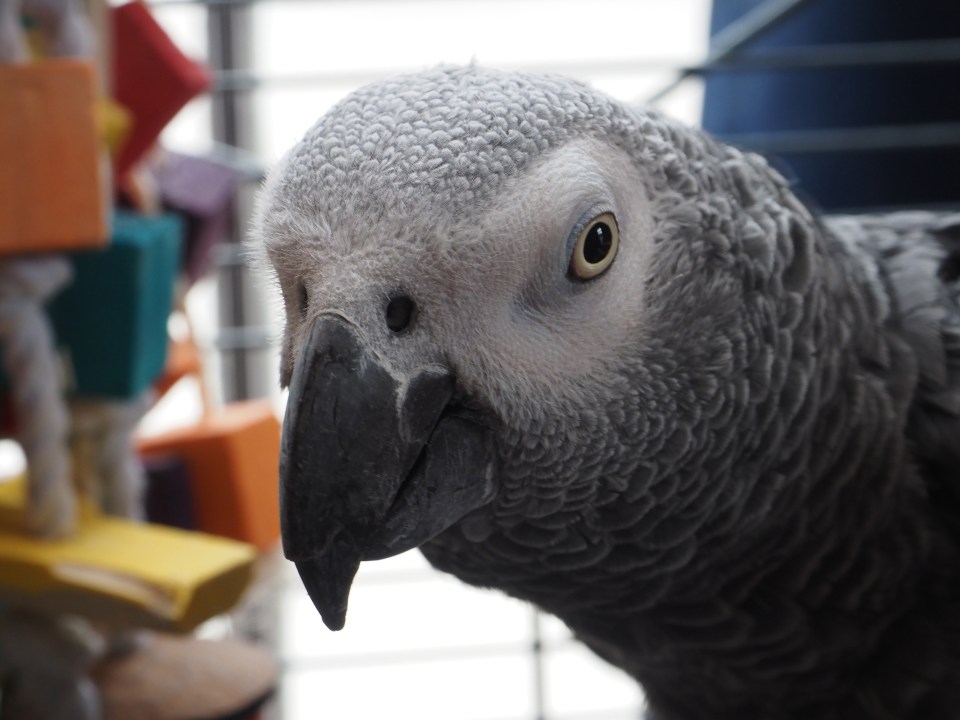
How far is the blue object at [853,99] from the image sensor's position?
132 centimetres

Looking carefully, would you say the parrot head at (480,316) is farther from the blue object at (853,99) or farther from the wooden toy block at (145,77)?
the blue object at (853,99)

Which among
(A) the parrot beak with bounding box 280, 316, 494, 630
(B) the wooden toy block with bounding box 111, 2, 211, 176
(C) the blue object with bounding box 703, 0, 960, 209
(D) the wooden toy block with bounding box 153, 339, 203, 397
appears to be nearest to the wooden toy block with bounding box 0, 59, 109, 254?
(B) the wooden toy block with bounding box 111, 2, 211, 176

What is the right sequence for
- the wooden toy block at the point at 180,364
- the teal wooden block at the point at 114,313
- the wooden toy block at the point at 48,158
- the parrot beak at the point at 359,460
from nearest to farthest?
1. the parrot beak at the point at 359,460
2. the wooden toy block at the point at 48,158
3. the teal wooden block at the point at 114,313
4. the wooden toy block at the point at 180,364

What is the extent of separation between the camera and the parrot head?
0.55m

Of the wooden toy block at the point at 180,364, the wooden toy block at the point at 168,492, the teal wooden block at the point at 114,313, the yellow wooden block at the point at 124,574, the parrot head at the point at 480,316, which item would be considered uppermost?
the parrot head at the point at 480,316

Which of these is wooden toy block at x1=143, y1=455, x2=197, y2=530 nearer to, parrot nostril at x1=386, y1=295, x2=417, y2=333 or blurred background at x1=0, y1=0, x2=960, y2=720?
blurred background at x1=0, y1=0, x2=960, y2=720

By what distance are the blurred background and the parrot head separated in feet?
1.68

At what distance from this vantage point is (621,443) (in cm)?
64

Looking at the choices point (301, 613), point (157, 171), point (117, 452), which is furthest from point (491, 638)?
point (157, 171)

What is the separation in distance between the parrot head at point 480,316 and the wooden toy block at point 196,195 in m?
0.61

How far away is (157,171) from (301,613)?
3.13ft

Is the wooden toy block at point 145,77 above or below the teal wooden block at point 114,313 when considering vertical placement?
above

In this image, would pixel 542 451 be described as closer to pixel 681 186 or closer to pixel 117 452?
pixel 681 186

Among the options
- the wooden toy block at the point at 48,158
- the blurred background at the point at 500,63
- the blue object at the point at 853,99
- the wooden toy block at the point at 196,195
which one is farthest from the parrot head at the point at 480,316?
the blue object at the point at 853,99
